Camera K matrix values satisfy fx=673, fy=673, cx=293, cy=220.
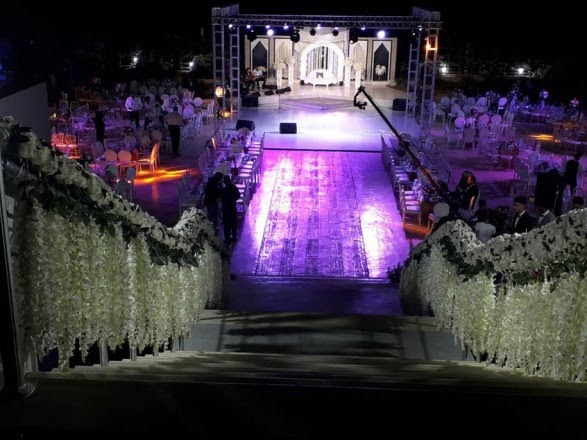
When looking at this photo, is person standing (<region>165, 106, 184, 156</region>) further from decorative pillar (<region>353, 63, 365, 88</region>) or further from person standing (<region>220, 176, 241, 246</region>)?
decorative pillar (<region>353, 63, 365, 88</region>)

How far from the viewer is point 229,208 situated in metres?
11.4

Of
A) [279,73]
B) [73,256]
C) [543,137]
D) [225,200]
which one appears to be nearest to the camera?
[73,256]

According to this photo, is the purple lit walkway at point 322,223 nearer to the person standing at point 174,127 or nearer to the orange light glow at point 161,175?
the orange light glow at point 161,175

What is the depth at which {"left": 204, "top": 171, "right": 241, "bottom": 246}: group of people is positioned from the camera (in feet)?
37.1

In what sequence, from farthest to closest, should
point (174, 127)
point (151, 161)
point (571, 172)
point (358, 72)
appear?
point (358, 72)
point (174, 127)
point (151, 161)
point (571, 172)

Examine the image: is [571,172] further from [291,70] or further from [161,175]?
[291,70]

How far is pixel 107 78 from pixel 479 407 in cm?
2886

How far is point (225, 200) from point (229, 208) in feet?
0.57

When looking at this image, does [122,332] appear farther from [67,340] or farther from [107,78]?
[107,78]

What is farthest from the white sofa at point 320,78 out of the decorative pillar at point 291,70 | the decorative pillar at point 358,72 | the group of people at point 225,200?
the group of people at point 225,200

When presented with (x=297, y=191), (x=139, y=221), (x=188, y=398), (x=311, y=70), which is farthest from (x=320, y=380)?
(x=311, y=70)

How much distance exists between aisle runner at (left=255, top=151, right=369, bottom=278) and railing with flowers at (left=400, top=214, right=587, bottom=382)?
433 centimetres

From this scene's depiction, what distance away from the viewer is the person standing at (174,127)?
675 inches

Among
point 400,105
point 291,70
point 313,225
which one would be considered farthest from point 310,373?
point 291,70
